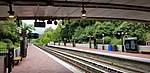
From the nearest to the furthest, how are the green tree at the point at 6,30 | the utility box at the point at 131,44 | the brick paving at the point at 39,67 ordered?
the brick paving at the point at 39,67 → the utility box at the point at 131,44 → the green tree at the point at 6,30

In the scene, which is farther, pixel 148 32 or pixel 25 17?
pixel 148 32

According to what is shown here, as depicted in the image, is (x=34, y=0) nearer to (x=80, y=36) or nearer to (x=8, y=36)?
(x=8, y=36)

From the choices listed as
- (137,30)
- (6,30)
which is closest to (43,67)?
(6,30)

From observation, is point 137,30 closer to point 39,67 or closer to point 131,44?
point 131,44

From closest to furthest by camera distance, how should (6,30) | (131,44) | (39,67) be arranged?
(39,67) → (131,44) → (6,30)

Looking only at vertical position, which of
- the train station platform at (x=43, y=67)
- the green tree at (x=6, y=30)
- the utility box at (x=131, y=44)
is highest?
the green tree at (x=6, y=30)

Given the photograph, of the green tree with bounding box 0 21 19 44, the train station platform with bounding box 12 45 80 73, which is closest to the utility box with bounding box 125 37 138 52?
the train station platform with bounding box 12 45 80 73

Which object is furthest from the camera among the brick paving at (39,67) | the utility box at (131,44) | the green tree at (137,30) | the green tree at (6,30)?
the green tree at (137,30)

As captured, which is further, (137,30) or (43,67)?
(137,30)

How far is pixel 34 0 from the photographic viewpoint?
978 cm

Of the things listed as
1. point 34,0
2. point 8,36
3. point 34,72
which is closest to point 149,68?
point 34,72

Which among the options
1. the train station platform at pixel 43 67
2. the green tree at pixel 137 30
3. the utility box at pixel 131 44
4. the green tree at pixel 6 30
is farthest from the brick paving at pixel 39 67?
the green tree at pixel 137 30

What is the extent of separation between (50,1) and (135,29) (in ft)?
103

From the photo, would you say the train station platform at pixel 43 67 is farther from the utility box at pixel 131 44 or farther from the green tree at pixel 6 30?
the green tree at pixel 6 30
